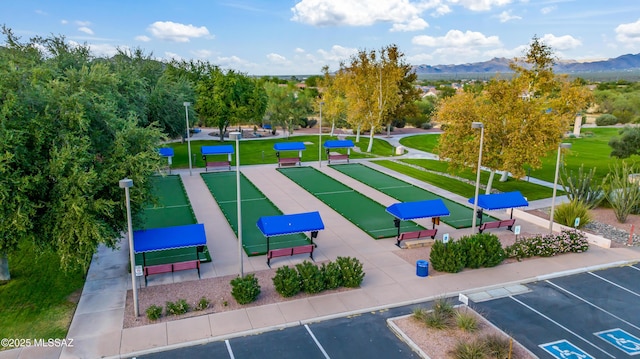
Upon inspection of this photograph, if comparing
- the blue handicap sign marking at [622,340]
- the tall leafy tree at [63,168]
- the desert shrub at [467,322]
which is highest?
the tall leafy tree at [63,168]

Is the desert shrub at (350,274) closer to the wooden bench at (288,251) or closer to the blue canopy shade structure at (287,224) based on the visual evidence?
the wooden bench at (288,251)

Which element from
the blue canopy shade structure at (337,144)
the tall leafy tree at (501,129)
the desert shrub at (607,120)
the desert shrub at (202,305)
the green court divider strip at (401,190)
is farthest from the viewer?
the desert shrub at (607,120)

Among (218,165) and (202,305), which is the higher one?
(218,165)

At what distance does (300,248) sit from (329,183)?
14652mm

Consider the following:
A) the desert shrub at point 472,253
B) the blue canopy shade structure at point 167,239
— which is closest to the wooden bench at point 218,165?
the blue canopy shade structure at point 167,239

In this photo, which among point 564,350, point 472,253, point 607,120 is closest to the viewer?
point 564,350

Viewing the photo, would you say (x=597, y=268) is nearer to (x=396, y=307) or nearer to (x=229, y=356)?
(x=396, y=307)

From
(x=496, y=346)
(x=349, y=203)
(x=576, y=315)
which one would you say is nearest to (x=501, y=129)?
(x=349, y=203)

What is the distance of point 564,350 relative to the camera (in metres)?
13.1

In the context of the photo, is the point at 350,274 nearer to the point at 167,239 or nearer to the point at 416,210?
the point at 416,210

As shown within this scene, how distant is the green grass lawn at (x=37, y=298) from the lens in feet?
45.1

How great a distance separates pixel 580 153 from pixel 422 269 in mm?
38174

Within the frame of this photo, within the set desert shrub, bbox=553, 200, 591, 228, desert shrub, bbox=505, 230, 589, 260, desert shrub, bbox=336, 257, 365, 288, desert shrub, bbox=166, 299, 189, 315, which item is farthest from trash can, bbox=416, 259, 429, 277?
desert shrub, bbox=553, 200, 591, 228

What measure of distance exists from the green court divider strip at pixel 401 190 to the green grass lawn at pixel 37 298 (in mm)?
18254
